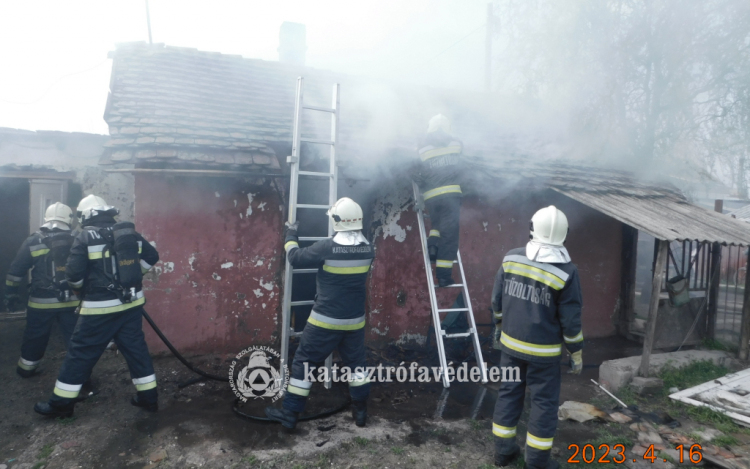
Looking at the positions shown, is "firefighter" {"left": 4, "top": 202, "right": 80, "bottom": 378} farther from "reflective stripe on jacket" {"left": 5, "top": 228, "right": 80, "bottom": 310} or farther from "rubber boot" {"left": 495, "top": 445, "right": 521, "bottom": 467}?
"rubber boot" {"left": 495, "top": 445, "right": 521, "bottom": 467}

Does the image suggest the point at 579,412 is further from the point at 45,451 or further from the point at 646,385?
the point at 45,451

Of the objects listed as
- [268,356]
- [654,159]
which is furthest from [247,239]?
[654,159]

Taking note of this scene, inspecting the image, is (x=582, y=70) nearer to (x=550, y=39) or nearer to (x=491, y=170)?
(x=550, y=39)

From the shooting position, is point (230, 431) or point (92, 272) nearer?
point (230, 431)

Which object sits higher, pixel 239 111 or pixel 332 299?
pixel 239 111

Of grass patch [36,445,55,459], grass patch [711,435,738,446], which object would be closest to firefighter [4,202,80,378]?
grass patch [36,445,55,459]

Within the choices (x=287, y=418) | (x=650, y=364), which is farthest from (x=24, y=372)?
(x=650, y=364)

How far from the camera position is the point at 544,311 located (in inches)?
133

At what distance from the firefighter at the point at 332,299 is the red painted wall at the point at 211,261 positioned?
1811 mm

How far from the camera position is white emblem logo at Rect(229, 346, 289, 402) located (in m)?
4.65

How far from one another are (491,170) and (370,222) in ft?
6.12

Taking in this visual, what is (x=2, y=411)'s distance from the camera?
4184 millimetres

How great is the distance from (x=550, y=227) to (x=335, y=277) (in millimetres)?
1899

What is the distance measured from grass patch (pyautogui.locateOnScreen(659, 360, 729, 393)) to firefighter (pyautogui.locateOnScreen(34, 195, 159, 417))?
6.13m
